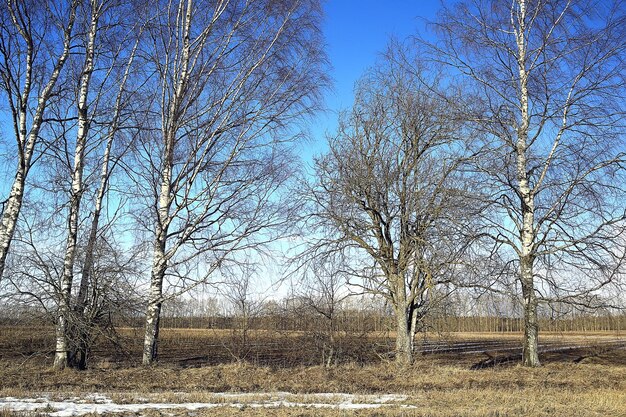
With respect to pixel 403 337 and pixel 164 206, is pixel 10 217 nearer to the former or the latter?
pixel 164 206

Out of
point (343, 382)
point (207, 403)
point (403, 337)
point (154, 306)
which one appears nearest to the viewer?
point (207, 403)

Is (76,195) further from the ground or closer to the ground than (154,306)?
further from the ground

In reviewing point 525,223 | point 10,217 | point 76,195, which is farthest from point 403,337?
point 10,217

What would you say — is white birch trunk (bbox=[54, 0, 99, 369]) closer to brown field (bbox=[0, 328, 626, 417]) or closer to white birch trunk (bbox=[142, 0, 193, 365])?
brown field (bbox=[0, 328, 626, 417])

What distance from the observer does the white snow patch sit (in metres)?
7.02

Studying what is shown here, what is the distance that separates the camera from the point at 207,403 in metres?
8.07

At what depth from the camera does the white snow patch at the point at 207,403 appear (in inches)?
277

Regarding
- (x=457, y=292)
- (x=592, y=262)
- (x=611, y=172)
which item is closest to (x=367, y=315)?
(x=457, y=292)

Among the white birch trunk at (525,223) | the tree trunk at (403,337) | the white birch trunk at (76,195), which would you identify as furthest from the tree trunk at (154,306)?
the white birch trunk at (525,223)

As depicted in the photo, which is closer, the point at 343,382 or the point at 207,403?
the point at 207,403

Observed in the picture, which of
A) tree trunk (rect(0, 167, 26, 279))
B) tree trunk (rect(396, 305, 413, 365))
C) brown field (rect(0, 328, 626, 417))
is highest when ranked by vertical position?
tree trunk (rect(0, 167, 26, 279))

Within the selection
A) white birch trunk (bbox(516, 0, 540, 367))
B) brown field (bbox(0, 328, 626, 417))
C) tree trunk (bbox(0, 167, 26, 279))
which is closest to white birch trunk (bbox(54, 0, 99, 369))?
brown field (bbox(0, 328, 626, 417))

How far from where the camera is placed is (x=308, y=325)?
1616cm

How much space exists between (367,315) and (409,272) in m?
2.37
